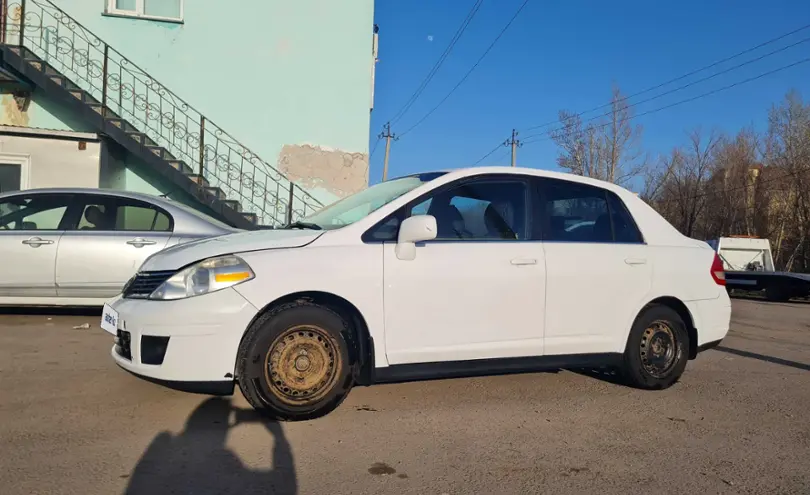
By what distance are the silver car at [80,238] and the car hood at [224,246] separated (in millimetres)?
2603

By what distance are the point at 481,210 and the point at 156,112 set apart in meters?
10.7

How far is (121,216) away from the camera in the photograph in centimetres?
714

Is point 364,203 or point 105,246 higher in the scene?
point 364,203

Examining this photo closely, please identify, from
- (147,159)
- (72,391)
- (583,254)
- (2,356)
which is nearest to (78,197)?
(2,356)

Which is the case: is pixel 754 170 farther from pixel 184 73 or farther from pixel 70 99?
Answer: pixel 70 99

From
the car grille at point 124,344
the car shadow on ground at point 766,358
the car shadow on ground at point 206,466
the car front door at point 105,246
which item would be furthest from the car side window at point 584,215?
the car front door at point 105,246

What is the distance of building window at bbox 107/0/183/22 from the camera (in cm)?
1323

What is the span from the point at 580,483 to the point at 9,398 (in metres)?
3.78

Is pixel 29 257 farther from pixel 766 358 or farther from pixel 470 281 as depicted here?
pixel 766 358

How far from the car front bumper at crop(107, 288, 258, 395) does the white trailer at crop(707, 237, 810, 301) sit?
11.8 m

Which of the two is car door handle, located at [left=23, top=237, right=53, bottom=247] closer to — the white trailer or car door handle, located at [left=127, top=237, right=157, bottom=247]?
car door handle, located at [left=127, top=237, right=157, bottom=247]

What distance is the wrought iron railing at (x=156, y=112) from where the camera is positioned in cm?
1281

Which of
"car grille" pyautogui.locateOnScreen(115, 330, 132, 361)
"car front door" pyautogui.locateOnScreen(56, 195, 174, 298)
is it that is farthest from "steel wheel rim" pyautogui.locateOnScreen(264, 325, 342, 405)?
"car front door" pyautogui.locateOnScreen(56, 195, 174, 298)

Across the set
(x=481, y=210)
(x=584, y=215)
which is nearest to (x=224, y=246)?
(x=481, y=210)
